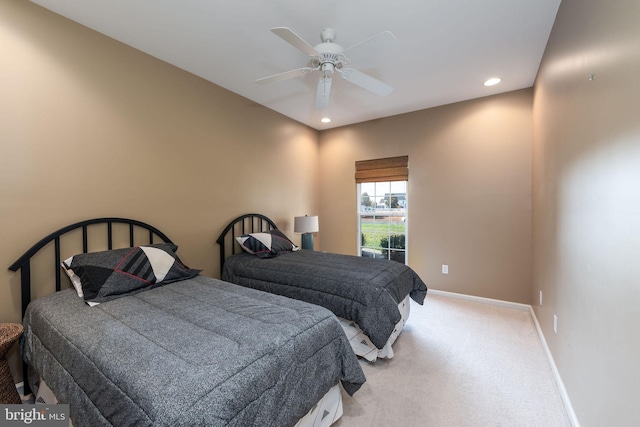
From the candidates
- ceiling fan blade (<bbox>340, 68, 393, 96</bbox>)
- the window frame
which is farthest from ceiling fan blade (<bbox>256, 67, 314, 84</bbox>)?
the window frame

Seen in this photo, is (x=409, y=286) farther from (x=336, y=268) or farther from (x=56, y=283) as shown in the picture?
(x=56, y=283)

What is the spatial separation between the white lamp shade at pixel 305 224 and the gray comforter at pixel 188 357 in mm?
2122

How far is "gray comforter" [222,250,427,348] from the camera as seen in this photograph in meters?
2.12

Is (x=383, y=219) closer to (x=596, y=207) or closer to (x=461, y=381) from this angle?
(x=461, y=381)

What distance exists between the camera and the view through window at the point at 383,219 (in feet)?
13.7

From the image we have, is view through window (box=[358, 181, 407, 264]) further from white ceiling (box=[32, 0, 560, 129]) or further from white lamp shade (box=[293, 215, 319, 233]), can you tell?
white ceiling (box=[32, 0, 560, 129])

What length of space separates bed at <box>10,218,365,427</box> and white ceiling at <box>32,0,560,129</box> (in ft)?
5.36

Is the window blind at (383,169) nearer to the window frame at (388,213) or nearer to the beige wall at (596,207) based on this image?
the window frame at (388,213)

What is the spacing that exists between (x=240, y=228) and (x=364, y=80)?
224 centimetres

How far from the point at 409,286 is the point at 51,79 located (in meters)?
3.38

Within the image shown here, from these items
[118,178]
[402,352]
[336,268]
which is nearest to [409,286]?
[402,352]

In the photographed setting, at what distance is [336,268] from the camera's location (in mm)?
2561

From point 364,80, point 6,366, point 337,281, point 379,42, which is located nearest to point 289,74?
point 364,80

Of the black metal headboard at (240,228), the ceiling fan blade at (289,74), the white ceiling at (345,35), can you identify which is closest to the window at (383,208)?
the white ceiling at (345,35)
